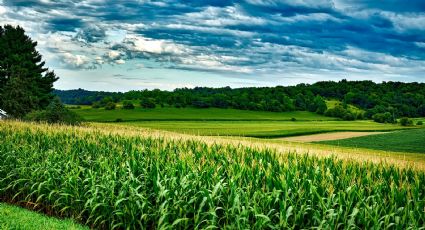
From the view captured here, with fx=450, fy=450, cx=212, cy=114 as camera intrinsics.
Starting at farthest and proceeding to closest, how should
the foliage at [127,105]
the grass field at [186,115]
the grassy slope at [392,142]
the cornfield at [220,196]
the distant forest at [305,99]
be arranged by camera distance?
the distant forest at [305,99], the foliage at [127,105], the grass field at [186,115], the grassy slope at [392,142], the cornfield at [220,196]

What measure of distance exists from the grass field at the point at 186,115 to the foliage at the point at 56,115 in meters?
32.6

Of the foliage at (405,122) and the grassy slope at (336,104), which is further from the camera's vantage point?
the grassy slope at (336,104)

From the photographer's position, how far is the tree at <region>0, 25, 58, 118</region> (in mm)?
52688

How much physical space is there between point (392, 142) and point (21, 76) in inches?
1873

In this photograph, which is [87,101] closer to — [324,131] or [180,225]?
[324,131]

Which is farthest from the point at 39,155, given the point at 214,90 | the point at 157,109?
the point at 214,90

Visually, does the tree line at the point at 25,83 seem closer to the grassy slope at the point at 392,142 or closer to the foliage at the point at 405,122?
the grassy slope at the point at 392,142

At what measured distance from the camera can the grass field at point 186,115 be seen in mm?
84250

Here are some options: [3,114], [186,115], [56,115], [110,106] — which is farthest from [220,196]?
[110,106]

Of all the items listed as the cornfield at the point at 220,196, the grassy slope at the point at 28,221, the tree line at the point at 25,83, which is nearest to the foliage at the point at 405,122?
the tree line at the point at 25,83

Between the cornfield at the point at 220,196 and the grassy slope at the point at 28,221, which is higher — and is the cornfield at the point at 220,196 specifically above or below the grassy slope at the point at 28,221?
above

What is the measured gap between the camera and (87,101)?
347ft

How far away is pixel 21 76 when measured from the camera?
187ft

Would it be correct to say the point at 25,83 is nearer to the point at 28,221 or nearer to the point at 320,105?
the point at 28,221
